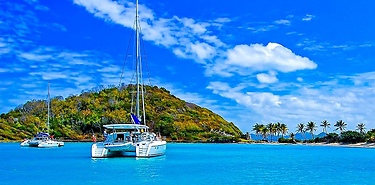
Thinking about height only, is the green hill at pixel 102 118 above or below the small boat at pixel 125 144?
above

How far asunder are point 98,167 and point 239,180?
1164 centimetres

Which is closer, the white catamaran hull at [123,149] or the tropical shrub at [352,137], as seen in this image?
the white catamaran hull at [123,149]

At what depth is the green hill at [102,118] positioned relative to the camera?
408 feet

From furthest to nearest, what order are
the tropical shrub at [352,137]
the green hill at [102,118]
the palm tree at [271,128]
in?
the palm tree at [271,128] < the green hill at [102,118] < the tropical shrub at [352,137]

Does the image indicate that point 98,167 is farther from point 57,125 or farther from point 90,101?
point 90,101

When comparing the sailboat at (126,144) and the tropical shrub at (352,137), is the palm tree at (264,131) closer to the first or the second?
the tropical shrub at (352,137)

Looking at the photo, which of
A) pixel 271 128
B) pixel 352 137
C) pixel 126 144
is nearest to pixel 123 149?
pixel 126 144

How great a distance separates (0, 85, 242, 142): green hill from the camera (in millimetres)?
124250

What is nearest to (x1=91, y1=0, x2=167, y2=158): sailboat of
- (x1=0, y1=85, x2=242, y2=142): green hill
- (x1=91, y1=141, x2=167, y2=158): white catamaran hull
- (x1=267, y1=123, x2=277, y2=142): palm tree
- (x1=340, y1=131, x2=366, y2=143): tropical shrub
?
(x1=91, y1=141, x2=167, y2=158): white catamaran hull

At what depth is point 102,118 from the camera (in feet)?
446

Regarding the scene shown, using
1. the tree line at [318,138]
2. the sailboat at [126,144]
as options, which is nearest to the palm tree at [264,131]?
the tree line at [318,138]

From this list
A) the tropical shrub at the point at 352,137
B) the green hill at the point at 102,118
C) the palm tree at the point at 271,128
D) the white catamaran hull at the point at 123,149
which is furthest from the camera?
the palm tree at the point at 271,128

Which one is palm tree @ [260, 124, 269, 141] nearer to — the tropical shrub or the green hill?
the green hill

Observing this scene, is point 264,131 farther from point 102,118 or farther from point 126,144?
point 126,144
